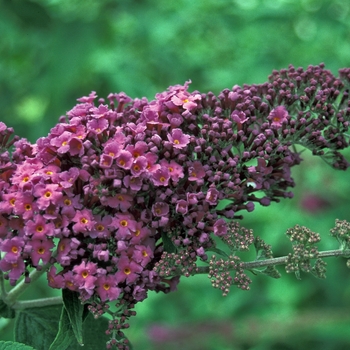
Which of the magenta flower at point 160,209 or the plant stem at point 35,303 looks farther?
the plant stem at point 35,303

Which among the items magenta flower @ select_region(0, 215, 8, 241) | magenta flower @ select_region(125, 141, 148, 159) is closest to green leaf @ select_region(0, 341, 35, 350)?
magenta flower @ select_region(0, 215, 8, 241)

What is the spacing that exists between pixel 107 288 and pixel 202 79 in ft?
12.1

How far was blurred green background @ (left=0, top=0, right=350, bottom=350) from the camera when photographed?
4.21m

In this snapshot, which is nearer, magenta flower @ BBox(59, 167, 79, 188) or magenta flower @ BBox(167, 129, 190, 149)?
magenta flower @ BBox(59, 167, 79, 188)

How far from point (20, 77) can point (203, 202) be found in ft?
11.6

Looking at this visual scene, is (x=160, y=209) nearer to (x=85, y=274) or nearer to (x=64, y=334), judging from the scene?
(x=85, y=274)

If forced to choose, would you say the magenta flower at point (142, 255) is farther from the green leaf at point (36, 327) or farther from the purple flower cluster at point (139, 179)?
the green leaf at point (36, 327)

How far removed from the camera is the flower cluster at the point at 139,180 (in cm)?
192

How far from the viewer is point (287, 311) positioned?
4816 millimetres

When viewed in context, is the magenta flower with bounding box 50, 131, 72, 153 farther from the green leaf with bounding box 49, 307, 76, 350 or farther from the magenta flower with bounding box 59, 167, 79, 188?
the green leaf with bounding box 49, 307, 76, 350

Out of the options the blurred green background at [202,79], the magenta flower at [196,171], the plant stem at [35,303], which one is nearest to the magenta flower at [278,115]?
the magenta flower at [196,171]

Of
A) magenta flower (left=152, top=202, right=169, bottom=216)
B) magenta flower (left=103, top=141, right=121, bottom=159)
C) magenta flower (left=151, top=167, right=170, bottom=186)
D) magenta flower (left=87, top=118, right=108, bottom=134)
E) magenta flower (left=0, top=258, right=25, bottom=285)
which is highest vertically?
magenta flower (left=87, top=118, right=108, bottom=134)

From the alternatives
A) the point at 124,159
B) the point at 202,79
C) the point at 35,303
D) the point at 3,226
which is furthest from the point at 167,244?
the point at 202,79

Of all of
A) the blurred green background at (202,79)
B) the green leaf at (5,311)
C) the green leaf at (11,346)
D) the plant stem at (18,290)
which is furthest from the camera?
the blurred green background at (202,79)
